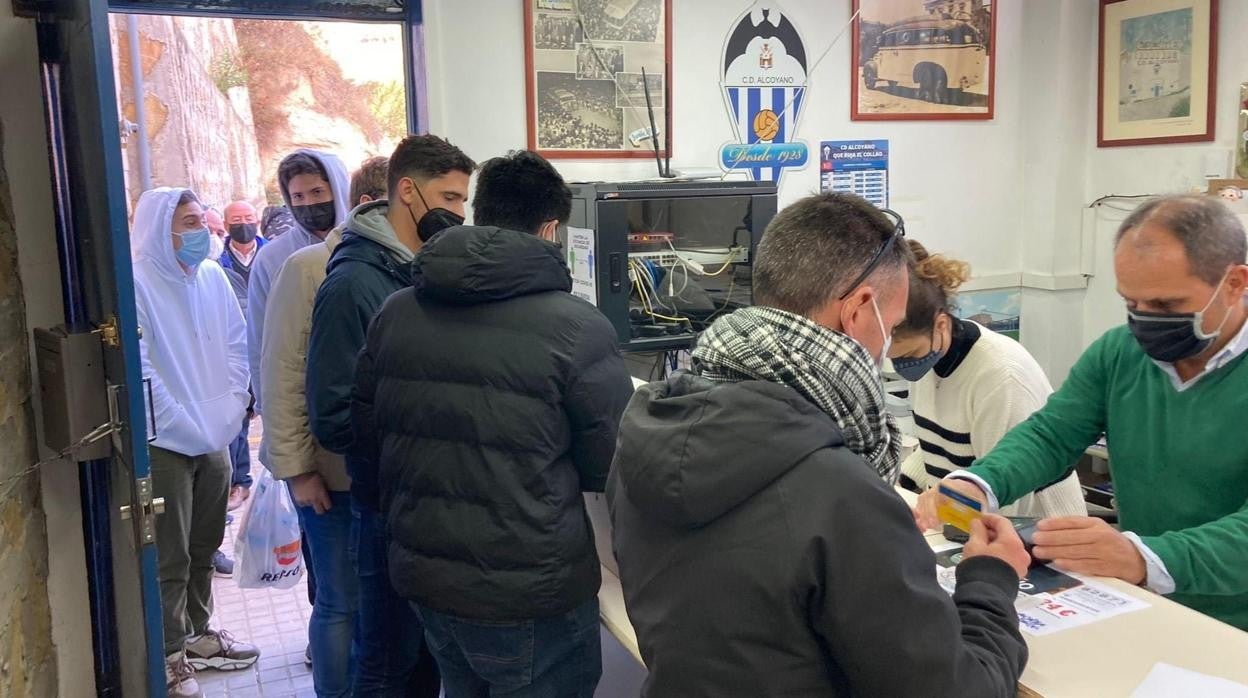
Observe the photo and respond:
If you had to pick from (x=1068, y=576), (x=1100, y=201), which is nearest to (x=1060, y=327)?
(x=1100, y=201)

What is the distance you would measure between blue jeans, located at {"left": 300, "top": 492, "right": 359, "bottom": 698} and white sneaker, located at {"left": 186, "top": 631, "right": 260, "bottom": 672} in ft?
2.75

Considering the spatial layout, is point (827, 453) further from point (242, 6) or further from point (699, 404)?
point (242, 6)

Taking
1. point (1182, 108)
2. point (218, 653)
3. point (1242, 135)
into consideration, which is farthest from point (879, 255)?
point (1182, 108)

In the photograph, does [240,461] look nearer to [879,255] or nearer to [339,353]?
[339,353]

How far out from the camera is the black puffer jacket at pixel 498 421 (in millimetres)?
1683

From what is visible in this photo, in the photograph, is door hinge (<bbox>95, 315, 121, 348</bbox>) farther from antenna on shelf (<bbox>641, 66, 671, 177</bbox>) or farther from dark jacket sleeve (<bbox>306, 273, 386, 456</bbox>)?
antenna on shelf (<bbox>641, 66, 671, 177</bbox>)

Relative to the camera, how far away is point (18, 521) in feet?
5.29

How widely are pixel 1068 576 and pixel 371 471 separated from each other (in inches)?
56.4

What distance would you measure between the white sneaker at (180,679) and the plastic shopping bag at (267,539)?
291 millimetres

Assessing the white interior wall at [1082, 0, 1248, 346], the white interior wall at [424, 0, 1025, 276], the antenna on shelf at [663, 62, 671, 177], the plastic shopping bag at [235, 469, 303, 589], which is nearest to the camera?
the plastic shopping bag at [235, 469, 303, 589]

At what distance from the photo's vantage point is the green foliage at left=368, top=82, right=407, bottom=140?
3650mm

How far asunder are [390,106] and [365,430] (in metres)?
2.13

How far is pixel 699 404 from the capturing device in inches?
42.1

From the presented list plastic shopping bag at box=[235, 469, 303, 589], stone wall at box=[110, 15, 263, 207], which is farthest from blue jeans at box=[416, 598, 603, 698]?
stone wall at box=[110, 15, 263, 207]
